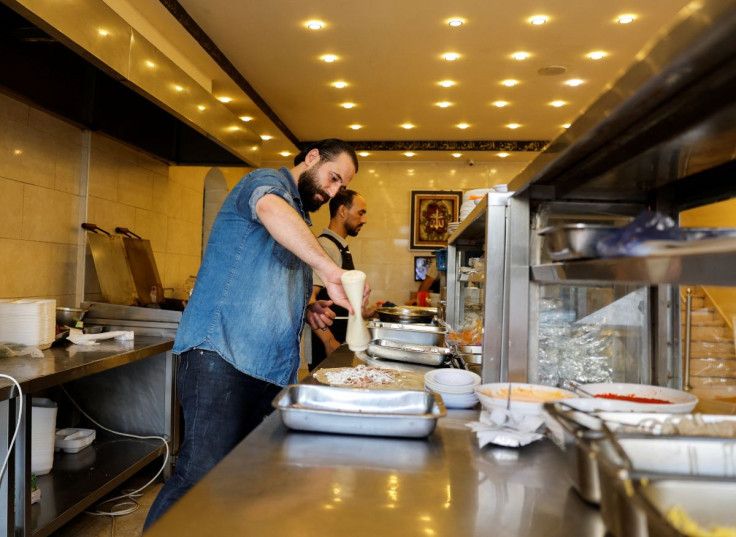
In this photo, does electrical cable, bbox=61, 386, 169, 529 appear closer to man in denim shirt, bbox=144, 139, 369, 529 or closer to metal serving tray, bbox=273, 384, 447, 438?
man in denim shirt, bbox=144, 139, 369, 529

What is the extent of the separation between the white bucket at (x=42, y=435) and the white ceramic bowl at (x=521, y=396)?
7.11 ft

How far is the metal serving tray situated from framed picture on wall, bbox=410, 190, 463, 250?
7.10 meters

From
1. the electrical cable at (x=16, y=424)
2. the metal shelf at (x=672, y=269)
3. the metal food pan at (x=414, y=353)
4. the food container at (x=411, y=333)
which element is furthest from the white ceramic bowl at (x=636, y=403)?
the electrical cable at (x=16, y=424)

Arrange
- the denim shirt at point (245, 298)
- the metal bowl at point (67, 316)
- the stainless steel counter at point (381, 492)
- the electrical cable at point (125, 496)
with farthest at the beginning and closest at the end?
the metal bowl at point (67, 316) < the electrical cable at point (125, 496) < the denim shirt at point (245, 298) < the stainless steel counter at point (381, 492)

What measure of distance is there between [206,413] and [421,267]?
6.69 m

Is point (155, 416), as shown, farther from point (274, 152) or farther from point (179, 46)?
point (274, 152)

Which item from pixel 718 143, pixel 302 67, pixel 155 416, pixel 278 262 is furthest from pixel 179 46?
pixel 718 143

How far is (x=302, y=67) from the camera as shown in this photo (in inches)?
206

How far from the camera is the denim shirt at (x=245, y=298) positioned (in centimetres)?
201


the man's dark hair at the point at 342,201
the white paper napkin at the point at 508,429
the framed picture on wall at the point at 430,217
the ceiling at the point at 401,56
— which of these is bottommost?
the white paper napkin at the point at 508,429

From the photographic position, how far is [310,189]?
240 centimetres

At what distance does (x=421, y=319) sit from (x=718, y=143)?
2.84m

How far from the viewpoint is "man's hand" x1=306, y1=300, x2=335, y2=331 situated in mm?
2516

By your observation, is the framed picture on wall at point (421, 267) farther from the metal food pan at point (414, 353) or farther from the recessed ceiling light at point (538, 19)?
the metal food pan at point (414, 353)
